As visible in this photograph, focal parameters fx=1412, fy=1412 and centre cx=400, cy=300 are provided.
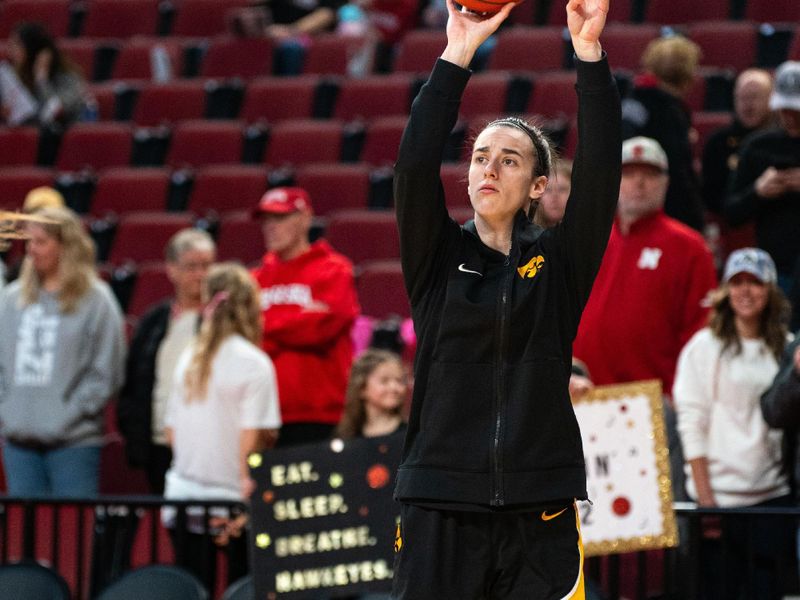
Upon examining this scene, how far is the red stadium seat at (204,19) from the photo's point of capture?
1007 centimetres

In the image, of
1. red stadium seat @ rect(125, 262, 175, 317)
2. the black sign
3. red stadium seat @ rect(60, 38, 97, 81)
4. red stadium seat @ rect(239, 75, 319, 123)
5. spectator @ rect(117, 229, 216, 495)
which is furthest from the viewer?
red stadium seat @ rect(60, 38, 97, 81)

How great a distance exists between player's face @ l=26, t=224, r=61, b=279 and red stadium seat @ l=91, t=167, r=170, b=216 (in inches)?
87.8

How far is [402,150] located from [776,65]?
5482 mm

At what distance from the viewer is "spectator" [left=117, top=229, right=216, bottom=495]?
5867 millimetres

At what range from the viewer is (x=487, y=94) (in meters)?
7.89

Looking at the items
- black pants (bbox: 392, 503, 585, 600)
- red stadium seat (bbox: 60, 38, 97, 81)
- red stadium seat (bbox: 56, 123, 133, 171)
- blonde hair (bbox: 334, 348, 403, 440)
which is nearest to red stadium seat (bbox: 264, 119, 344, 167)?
red stadium seat (bbox: 56, 123, 133, 171)

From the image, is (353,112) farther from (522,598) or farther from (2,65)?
(522,598)

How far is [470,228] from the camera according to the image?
2791 mm

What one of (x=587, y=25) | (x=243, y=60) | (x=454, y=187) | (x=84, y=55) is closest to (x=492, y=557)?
(x=587, y=25)

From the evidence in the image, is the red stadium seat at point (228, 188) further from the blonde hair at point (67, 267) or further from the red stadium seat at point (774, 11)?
the red stadium seat at point (774, 11)

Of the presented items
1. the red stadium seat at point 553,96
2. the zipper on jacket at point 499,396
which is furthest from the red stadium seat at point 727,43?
the zipper on jacket at point 499,396

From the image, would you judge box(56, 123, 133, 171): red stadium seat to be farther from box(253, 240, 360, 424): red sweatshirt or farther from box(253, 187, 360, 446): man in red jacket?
box(253, 240, 360, 424): red sweatshirt

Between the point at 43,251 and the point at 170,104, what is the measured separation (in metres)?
3.30

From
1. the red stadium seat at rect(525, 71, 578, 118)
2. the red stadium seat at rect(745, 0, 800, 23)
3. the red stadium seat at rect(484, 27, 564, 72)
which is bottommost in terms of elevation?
the red stadium seat at rect(525, 71, 578, 118)
